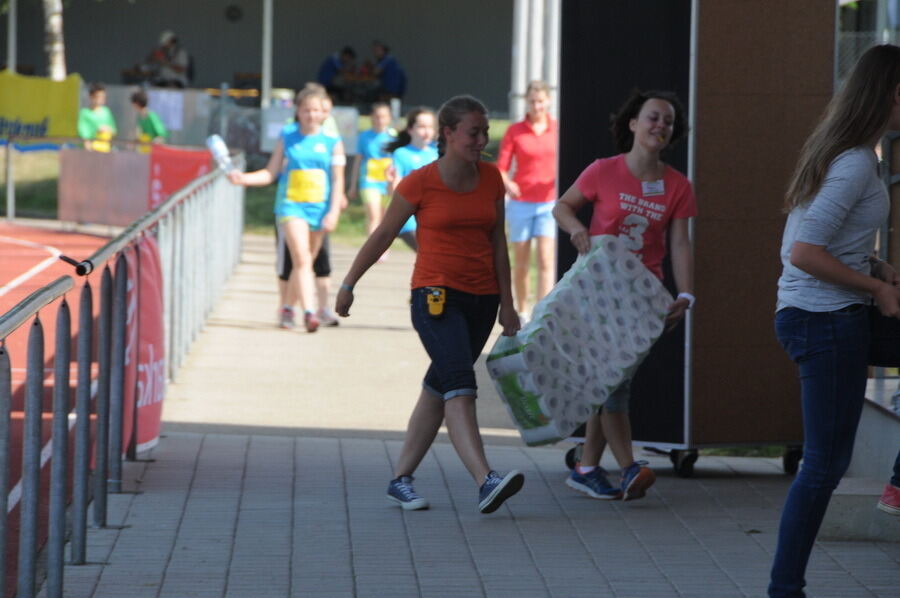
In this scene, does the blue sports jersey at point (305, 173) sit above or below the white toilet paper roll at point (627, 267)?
above

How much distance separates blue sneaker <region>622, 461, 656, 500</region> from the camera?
273 inches

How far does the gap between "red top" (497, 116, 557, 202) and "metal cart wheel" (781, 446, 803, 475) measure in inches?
197

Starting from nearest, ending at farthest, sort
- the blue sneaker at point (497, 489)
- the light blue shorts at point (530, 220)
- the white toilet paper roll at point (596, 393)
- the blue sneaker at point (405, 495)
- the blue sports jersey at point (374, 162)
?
the blue sneaker at point (497, 489) < the white toilet paper roll at point (596, 393) < the blue sneaker at point (405, 495) < the light blue shorts at point (530, 220) < the blue sports jersey at point (374, 162)

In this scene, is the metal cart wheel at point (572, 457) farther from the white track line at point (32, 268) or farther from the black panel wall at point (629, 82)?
the white track line at point (32, 268)

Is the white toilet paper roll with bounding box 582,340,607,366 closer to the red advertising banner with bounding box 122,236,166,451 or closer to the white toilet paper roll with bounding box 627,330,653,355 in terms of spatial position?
the white toilet paper roll with bounding box 627,330,653,355

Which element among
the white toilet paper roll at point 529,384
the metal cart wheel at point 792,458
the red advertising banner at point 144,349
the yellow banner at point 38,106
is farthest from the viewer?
the yellow banner at point 38,106

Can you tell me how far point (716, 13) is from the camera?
7.37 metres

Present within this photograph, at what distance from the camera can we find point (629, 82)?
24.8 feet

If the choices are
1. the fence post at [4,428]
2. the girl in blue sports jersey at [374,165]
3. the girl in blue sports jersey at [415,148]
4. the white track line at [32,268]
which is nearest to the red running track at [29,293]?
the white track line at [32,268]

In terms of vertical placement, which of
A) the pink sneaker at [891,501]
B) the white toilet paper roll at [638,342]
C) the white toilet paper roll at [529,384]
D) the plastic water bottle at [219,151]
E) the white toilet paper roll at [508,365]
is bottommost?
the pink sneaker at [891,501]

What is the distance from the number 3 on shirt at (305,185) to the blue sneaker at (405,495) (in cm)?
575

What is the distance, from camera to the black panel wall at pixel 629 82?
748 centimetres

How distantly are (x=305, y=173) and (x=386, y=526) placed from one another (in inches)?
245

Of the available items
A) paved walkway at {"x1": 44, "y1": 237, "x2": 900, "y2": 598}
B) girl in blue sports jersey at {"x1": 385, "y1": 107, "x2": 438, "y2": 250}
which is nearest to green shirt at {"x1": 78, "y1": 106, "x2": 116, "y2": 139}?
girl in blue sports jersey at {"x1": 385, "y1": 107, "x2": 438, "y2": 250}
